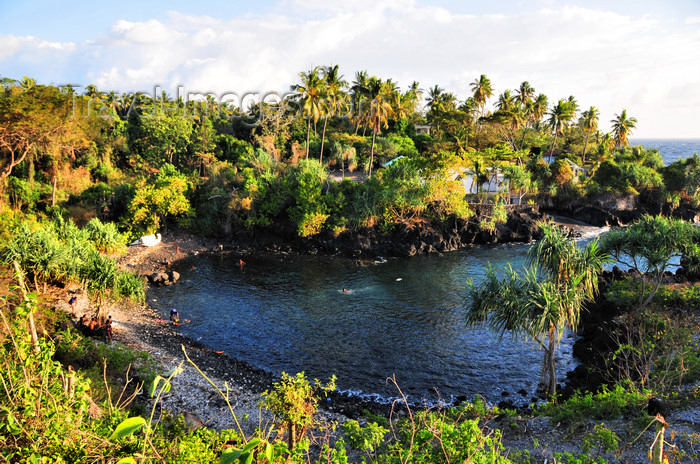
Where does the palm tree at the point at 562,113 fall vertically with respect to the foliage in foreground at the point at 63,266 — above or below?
above

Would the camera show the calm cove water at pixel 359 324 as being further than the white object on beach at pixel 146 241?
No

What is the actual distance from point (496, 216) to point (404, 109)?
35538 millimetres

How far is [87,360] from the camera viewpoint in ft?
63.0

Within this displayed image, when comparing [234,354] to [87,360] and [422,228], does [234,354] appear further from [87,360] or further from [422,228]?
[422,228]

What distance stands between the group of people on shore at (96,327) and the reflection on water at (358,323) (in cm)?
460

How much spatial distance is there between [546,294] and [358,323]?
47.8 feet

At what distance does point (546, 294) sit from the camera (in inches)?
642

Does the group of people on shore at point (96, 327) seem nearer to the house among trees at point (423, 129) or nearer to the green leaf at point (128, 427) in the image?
the green leaf at point (128, 427)

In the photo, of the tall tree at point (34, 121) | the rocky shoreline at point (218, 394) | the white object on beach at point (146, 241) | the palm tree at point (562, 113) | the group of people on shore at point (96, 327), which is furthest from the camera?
the palm tree at point (562, 113)

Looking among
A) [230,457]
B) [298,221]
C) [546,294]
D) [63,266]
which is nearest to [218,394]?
[63,266]

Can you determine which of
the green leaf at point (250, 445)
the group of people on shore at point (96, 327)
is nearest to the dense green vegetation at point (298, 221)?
the green leaf at point (250, 445)

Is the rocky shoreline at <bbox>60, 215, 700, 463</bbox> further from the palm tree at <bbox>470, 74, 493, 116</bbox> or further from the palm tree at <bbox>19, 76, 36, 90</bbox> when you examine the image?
the palm tree at <bbox>470, 74, 493, 116</bbox>

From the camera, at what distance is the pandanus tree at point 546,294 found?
1641 centimetres

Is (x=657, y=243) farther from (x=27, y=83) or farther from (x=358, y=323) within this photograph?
(x=27, y=83)
